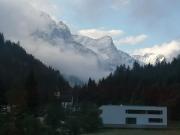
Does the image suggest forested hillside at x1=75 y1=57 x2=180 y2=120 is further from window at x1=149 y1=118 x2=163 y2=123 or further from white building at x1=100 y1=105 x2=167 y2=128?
Result: white building at x1=100 y1=105 x2=167 y2=128

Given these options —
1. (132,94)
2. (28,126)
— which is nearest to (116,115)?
(132,94)

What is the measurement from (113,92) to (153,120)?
41.1 m

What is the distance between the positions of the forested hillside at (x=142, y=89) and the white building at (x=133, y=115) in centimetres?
657

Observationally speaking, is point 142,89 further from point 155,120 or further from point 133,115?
point 155,120

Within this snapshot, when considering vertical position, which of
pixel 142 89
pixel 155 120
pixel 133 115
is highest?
pixel 142 89

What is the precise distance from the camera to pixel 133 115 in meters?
119

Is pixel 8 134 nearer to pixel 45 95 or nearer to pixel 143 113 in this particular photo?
pixel 143 113

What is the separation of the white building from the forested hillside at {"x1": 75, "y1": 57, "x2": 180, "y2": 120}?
21.5 ft

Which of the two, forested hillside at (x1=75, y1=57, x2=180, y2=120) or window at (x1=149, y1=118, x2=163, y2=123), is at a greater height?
forested hillside at (x1=75, y1=57, x2=180, y2=120)

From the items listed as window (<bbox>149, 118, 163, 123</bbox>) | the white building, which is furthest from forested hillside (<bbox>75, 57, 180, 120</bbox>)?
the white building

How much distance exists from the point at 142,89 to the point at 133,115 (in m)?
34.2

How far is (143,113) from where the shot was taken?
117 metres

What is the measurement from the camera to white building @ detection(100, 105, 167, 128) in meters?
116

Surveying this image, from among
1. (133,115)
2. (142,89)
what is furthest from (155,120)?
(142,89)
